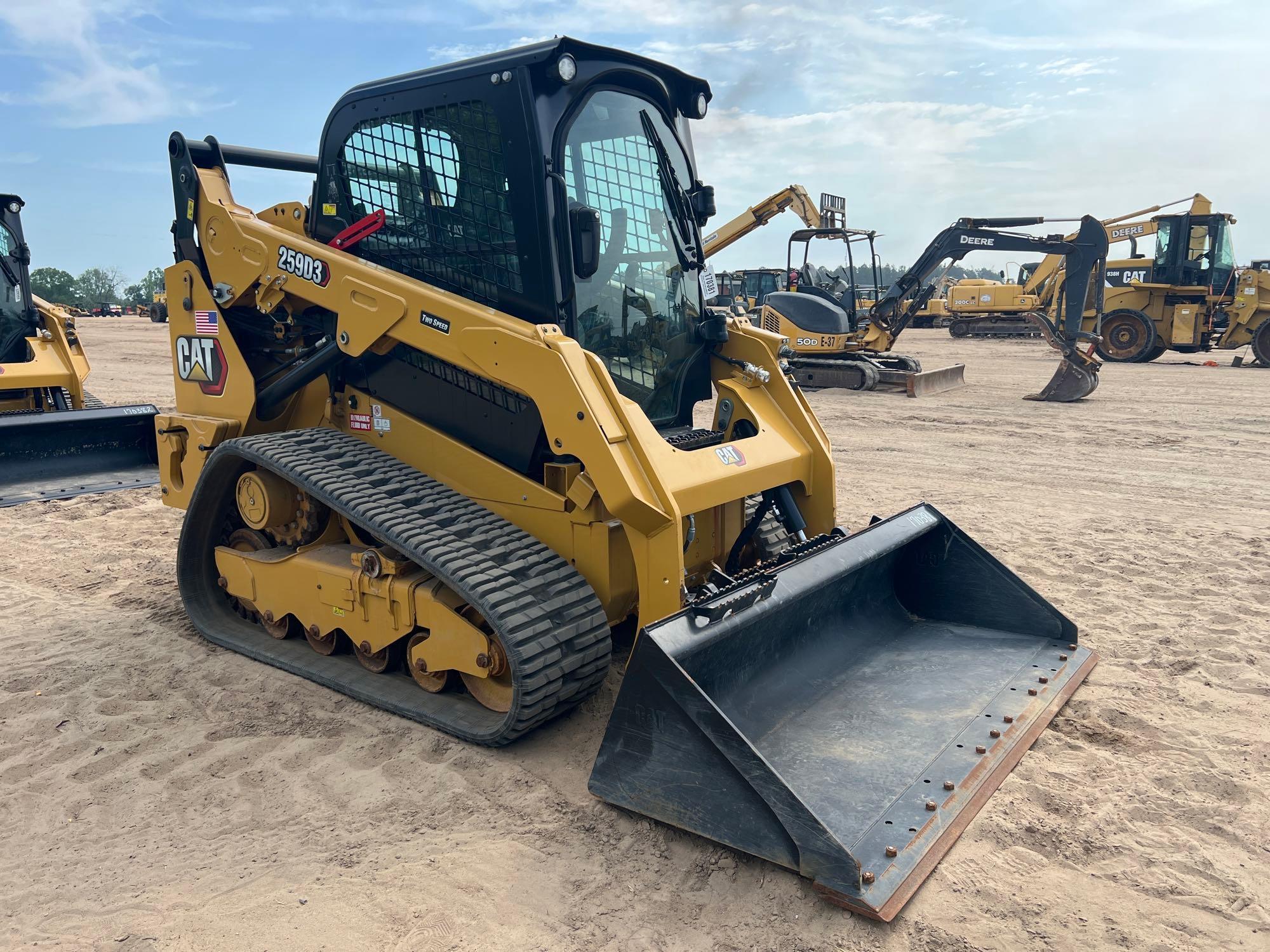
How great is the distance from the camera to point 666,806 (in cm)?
289

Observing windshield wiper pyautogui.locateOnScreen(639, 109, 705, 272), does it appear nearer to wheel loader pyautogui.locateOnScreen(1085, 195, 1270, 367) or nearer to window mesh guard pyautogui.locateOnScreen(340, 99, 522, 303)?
window mesh guard pyautogui.locateOnScreen(340, 99, 522, 303)

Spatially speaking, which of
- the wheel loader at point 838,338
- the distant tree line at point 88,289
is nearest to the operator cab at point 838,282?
the wheel loader at point 838,338

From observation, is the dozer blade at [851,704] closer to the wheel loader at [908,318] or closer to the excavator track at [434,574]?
the excavator track at [434,574]

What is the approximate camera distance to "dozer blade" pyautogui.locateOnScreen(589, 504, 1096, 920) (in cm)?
269

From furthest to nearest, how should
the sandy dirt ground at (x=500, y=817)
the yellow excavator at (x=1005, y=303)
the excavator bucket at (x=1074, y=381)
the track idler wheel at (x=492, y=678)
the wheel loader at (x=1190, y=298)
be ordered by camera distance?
the yellow excavator at (x=1005, y=303) → the wheel loader at (x=1190, y=298) → the excavator bucket at (x=1074, y=381) → the track idler wheel at (x=492, y=678) → the sandy dirt ground at (x=500, y=817)

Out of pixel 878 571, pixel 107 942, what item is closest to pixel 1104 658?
pixel 878 571

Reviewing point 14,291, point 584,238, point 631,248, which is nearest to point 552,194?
point 584,238

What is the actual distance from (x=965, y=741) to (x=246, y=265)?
12.3ft

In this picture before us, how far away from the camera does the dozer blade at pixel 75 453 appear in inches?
303

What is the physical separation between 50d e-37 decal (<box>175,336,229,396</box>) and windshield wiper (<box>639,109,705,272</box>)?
2.37 metres

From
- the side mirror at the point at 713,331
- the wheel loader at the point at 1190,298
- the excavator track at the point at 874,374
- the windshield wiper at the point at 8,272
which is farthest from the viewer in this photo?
the wheel loader at the point at 1190,298

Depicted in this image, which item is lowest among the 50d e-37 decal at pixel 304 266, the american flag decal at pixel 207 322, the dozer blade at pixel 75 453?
the dozer blade at pixel 75 453

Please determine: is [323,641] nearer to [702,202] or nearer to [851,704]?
[851,704]

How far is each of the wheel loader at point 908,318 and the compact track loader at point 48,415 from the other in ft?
29.5
